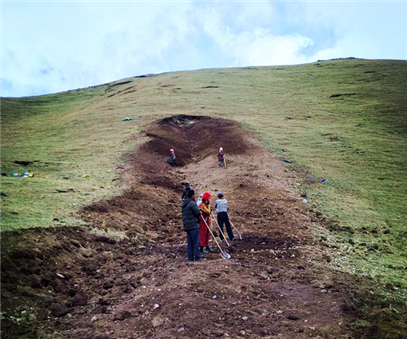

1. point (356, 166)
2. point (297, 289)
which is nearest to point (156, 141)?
point (356, 166)

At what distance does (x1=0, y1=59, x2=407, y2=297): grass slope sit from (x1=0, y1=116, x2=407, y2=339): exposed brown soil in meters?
1.37

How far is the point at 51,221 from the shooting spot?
1116 centimetres

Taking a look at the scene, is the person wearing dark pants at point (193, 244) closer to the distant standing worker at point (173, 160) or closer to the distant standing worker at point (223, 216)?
the distant standing worker at point (223, 216)

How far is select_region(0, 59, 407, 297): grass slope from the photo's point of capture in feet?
43.5

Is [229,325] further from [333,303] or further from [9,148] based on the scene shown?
[9,148]

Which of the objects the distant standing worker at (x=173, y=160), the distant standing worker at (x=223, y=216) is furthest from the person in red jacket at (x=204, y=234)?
the distant standing worker at (x=173, y=160)

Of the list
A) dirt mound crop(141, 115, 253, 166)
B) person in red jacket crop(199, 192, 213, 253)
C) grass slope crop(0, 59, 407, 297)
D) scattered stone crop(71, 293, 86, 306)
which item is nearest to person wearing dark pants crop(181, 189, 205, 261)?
person in red jacket crop(199, 192, 213, 253)

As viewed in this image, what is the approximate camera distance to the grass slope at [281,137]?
13266 mm

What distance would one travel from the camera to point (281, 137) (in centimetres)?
2838

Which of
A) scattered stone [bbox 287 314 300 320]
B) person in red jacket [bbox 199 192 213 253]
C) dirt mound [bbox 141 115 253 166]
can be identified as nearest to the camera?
scattered stone [bbox 287 314 300 320]

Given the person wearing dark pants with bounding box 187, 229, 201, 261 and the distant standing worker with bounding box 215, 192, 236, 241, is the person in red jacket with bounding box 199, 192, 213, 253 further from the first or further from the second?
the distant standing worker with bounding box 215, 192, 236, 241

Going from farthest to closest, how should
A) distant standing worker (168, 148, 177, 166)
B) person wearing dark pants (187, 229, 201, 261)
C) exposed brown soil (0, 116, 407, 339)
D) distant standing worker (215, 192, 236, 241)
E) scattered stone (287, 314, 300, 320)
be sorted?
1. distant standing worker (168, 148, 177, 166)
2. distant standing worker (215, 192, 236, 241)
3. person wearing dark pants (187, 229, 201, 261)
4. scattered stone (287, 314, 300, 320)
5. exposed brown soil (0, 116, 407, 339)

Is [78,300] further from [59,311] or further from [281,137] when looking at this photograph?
[281,137]

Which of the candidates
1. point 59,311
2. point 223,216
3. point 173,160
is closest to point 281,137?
point 173,160
